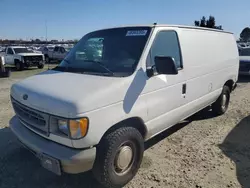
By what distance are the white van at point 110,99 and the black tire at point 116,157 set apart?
1cm

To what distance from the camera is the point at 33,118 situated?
287cm

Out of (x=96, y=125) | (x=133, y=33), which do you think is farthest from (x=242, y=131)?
(x=96, y=125)

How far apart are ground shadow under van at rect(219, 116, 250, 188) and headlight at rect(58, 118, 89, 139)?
7.59ft

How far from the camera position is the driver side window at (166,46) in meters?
3.36

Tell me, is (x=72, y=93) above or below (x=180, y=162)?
above

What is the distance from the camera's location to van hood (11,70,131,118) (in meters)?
2.46

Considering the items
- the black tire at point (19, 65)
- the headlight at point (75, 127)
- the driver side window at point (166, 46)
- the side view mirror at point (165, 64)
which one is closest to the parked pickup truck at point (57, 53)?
the black tire at point (19, 65)

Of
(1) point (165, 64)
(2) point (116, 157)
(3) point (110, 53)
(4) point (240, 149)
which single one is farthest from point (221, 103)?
(2) point (116, 157)

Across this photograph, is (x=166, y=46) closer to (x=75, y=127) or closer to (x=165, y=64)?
(x=165, y=64)

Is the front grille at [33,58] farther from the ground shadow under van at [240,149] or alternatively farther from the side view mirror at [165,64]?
the side view mirror at [165,64]

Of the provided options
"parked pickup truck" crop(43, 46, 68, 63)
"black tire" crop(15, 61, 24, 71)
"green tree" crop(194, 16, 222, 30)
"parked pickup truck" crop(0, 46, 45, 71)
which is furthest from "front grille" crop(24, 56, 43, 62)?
"green tree" crop(194, 16, 222, 30)

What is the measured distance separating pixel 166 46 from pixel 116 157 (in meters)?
1.85

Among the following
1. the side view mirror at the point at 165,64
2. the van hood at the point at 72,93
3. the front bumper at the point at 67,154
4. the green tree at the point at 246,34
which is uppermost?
the green tree at the point at 246,34

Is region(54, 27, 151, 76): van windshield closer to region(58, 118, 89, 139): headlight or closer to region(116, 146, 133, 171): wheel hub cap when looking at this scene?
region(58, 118, 89, 139): headlight
